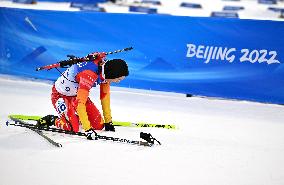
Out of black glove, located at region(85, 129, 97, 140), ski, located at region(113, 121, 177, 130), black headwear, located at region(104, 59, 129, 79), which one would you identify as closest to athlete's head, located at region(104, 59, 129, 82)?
black headwear, located at region(104, 59, 129, 79)

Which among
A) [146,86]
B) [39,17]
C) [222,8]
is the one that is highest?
[222,8]

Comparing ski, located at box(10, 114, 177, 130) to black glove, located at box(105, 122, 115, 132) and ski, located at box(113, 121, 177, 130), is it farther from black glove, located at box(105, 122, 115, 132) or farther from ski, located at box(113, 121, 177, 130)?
black glove, located at box(105, 122, 115, 132)

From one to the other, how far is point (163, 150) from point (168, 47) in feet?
11.2

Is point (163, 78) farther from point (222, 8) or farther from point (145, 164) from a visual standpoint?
point (222, 8)

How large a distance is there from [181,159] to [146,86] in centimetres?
355

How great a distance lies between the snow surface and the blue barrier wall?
1.72ft

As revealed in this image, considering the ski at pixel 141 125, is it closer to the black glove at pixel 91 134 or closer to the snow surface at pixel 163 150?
the snow surface at pixel 163 150

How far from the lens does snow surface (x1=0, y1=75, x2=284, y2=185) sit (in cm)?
438

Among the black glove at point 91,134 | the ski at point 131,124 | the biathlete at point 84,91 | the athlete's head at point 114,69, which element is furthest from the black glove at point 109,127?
the athlete's head at point 114,69

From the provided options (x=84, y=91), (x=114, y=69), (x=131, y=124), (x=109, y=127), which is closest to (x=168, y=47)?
(x=131, y=124)

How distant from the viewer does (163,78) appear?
27.4 feet

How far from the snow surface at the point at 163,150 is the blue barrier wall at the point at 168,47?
53 centimetres

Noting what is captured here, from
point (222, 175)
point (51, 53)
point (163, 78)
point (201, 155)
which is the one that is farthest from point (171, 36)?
point (222, 175)

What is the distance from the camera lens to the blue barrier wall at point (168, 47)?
7.88 metres
